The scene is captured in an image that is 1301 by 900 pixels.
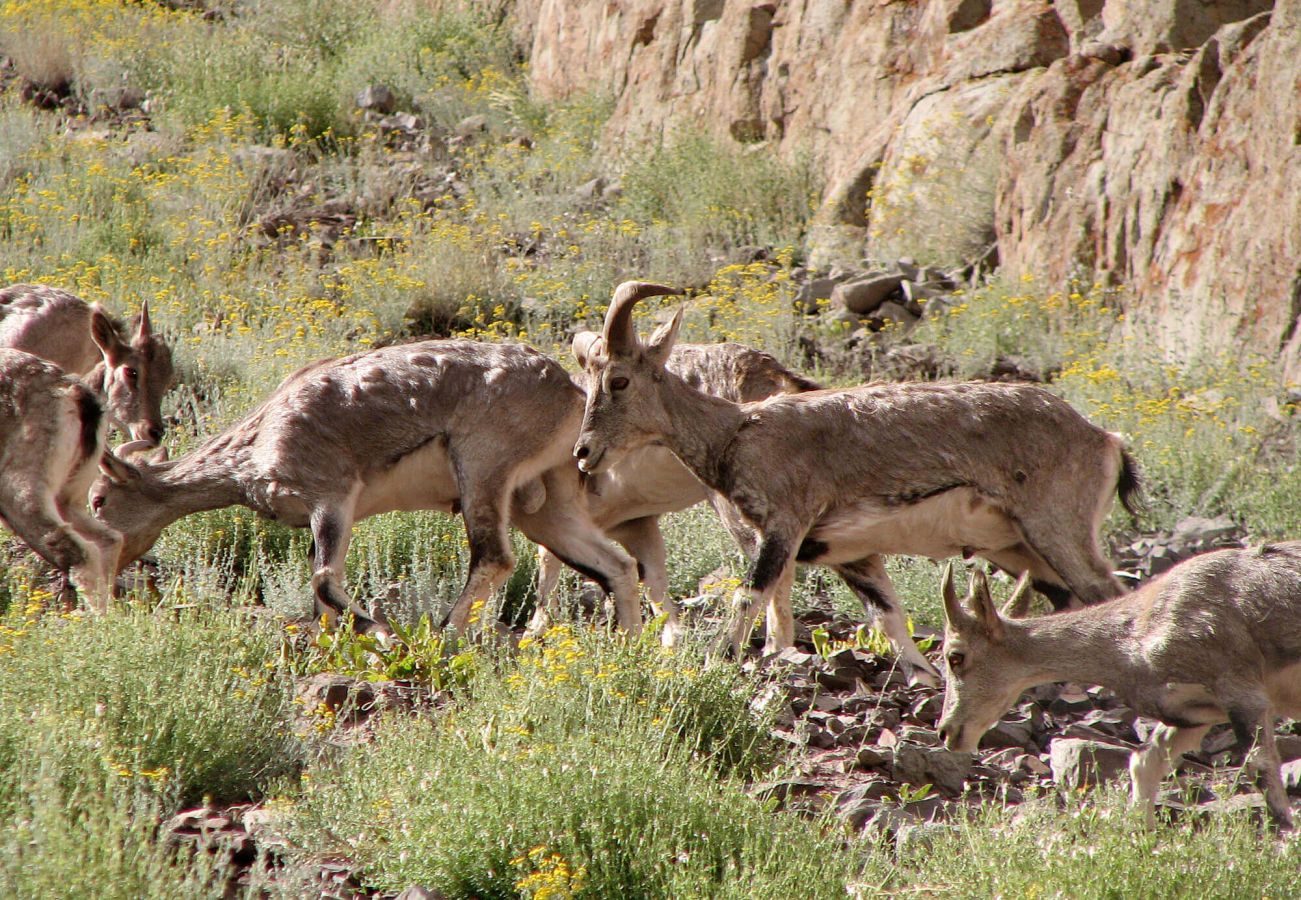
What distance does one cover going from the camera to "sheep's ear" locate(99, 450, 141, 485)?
26.9 feet

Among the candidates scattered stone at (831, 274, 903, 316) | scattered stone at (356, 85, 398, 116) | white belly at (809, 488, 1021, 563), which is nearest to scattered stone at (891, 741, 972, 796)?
white belly at (809, 488, 1021, 563)

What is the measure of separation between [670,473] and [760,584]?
1565 mm

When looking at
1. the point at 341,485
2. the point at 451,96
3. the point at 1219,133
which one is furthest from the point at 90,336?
the point at 451,96

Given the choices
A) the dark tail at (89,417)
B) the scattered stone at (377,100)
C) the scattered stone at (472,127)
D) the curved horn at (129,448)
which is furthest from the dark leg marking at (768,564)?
the scattered stone at (377,100)

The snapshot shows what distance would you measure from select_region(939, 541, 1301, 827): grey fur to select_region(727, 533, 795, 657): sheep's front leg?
3.95 ft

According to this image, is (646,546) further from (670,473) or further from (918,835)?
(918,835)

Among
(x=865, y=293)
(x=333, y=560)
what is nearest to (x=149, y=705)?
(x=333, y=560)

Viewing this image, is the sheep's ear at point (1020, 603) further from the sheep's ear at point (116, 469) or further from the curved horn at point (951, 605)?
the sheep's ear at point (116, 469)

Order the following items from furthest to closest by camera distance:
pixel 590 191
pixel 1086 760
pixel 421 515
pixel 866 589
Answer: pixel 590 191, pixel 421 515, pixel 866 589, pixel 1086 760

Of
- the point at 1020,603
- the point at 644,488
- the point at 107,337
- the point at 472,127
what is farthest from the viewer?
the point at 472,127

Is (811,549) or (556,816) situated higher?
(556,816)

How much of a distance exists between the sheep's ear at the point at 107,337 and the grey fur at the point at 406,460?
1810 millimetres

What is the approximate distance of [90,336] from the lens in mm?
11094

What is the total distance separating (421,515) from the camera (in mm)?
9906
